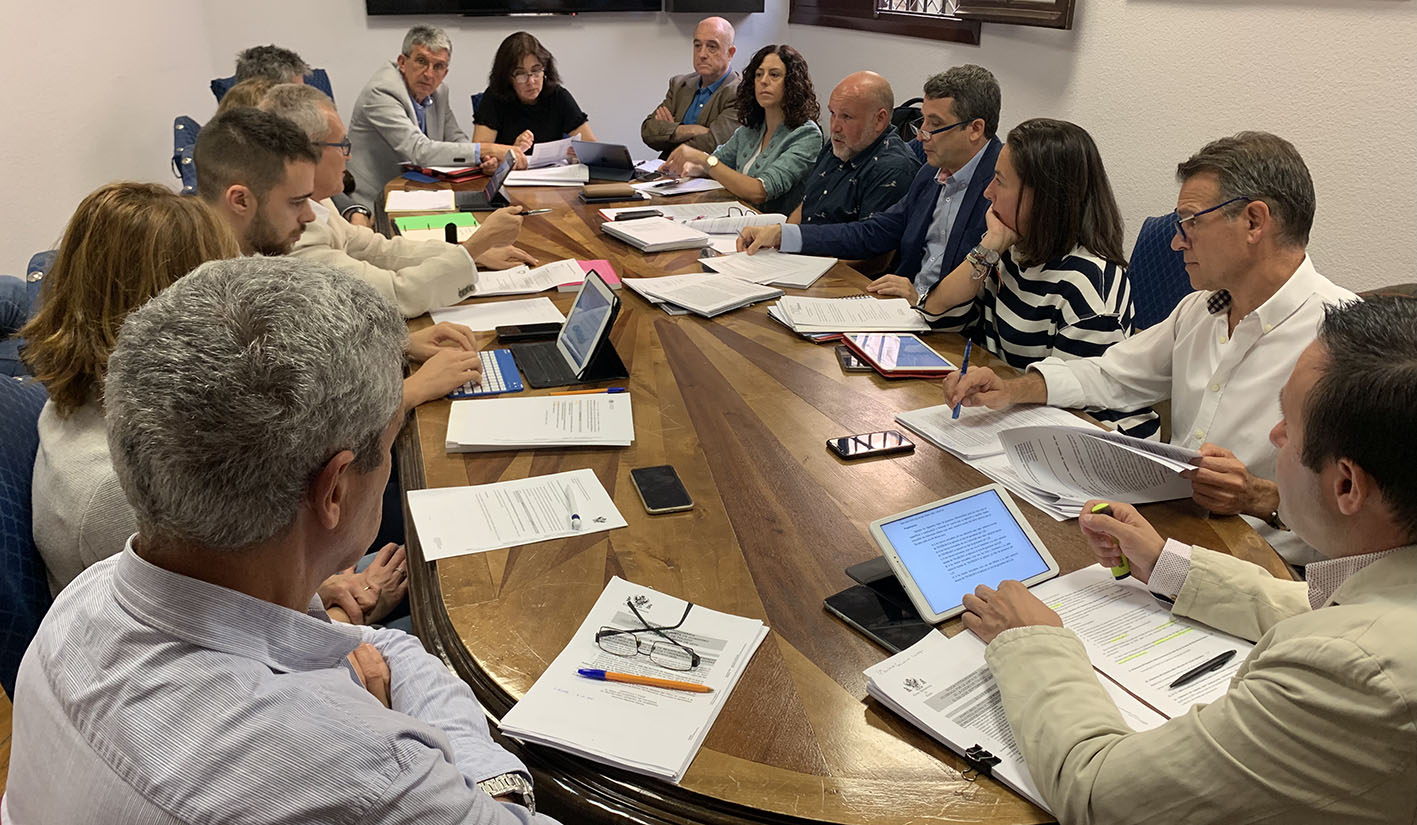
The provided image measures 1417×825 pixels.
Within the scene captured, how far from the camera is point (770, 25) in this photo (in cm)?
652

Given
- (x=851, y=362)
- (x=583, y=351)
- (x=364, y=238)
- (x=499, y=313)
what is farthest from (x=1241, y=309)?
(x=364, y=238)

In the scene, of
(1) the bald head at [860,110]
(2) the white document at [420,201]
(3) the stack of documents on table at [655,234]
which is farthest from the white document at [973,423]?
(2) the white document at [420,201]

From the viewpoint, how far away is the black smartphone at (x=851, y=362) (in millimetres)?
2104

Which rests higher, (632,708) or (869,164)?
(869,164)

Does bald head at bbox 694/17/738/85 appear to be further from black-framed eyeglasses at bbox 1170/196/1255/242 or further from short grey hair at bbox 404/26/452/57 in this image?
black-framed eyeglasses at bbox 1170/196/1255/242

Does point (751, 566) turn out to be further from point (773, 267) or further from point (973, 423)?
point (773, 267)

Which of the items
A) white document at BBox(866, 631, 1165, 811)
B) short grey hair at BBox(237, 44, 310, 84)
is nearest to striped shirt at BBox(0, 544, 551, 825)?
white document at BBox(866, 631, 1165, 811)

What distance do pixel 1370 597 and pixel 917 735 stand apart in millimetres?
468

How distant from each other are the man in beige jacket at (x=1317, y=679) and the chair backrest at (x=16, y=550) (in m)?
1.30

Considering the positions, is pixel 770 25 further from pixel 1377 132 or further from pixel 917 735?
pixel 917 735

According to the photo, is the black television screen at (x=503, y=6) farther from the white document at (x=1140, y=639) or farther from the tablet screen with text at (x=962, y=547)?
the white document at (x=1140, y=639)

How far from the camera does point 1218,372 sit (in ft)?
6.31

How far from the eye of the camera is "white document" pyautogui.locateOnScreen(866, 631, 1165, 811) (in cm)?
104

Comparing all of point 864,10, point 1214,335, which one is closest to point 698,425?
point 1214,335
